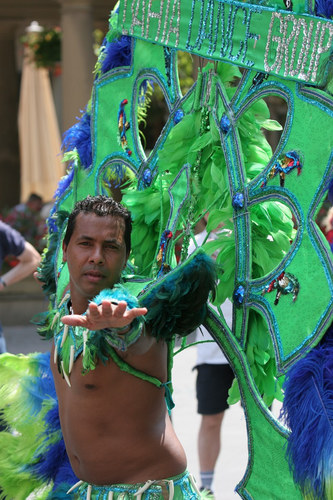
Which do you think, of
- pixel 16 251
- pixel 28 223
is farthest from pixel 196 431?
pixel 28 223

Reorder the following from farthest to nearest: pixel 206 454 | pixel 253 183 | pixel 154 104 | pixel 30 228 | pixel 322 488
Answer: pixel 154 104 → pixel 30 228 → pixel 206 454 → pixel 253 183 → pixel 322 488

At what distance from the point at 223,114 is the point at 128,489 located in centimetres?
120

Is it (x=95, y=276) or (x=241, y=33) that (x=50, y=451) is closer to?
(x=95, y=276)

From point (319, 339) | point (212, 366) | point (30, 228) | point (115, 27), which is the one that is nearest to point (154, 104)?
point (30, 228)

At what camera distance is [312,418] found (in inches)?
104

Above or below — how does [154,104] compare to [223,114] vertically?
below

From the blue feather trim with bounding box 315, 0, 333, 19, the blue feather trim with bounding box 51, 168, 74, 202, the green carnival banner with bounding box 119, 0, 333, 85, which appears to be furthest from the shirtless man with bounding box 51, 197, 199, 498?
the blue feather trim with bounding box 51, 168, 74, 202

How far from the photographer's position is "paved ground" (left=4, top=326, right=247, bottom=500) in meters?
5.42

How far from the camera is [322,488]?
8.51 ft

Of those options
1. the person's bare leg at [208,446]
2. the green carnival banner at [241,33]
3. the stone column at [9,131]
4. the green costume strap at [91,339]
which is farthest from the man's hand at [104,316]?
the stone column at [9,131]

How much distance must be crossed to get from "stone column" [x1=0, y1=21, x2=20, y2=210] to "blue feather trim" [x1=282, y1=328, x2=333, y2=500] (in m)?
14.2

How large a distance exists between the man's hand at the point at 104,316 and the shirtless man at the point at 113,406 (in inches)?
9.6

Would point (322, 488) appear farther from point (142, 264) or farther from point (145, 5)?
point (145, 5)

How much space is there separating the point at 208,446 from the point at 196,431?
1205 millimetres
